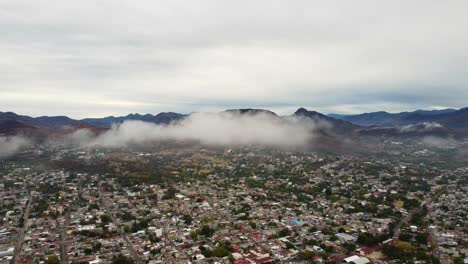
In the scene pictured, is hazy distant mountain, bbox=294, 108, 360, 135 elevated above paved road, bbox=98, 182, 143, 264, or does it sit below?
above

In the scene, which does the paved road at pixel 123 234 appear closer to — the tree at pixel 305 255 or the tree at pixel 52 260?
the tree at pixel 52 260

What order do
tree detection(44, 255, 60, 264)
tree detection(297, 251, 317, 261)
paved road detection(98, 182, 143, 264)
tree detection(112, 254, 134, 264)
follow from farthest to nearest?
paved road detection(98, 182, 143, 264) → tree detection(297, 251, 317, 261) → tree detection(44, 255, 60, 264) → tree detection(112, 254, 134, 264)

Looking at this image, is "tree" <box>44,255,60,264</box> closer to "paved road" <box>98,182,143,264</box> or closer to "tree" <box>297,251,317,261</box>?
"paved road" <box>98,182,143,264</box>

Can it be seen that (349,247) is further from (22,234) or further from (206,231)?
(22,234)

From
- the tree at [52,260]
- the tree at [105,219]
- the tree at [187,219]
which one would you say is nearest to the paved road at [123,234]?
the tree at [105,219]

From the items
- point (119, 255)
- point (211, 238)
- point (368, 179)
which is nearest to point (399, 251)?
point (211, 238)

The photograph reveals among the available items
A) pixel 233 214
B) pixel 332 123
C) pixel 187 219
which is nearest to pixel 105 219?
pixel 187 219

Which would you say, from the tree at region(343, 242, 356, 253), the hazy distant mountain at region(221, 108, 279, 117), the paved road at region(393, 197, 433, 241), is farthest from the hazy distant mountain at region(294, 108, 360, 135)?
the tree at region(343, 242, 356, 253)

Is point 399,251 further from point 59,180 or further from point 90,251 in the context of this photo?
point 59,180

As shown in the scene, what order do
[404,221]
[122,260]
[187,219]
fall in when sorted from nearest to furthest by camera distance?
[122,260] → [187,219] → [404,221]
